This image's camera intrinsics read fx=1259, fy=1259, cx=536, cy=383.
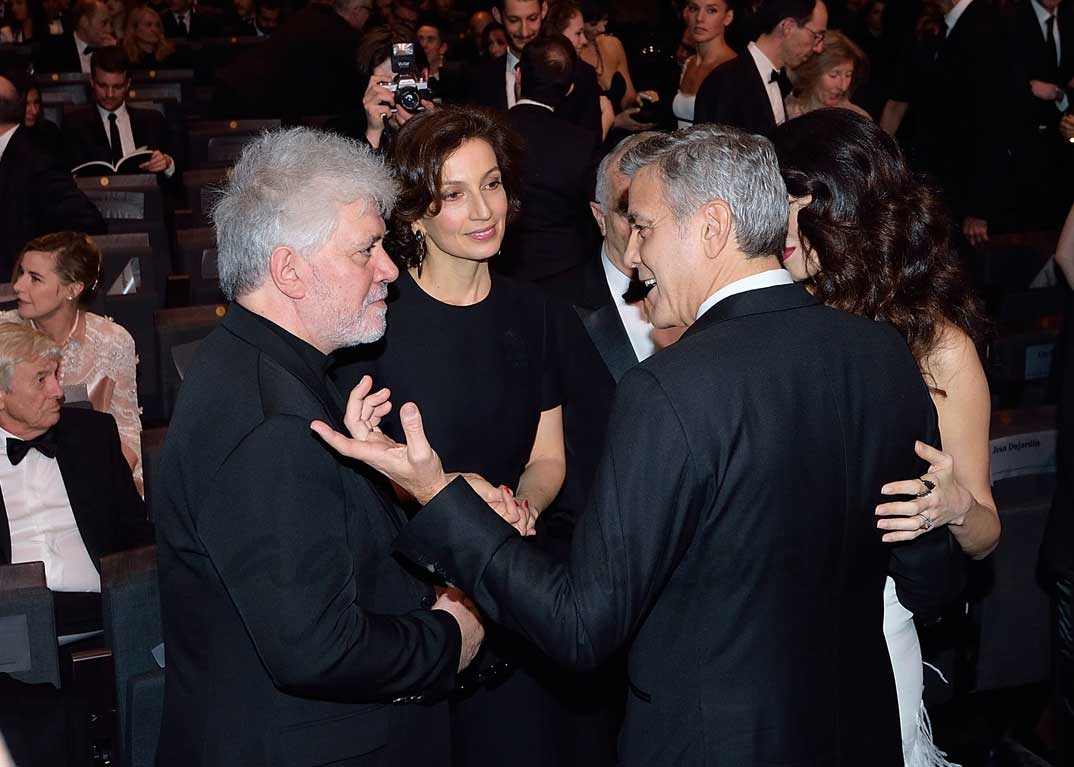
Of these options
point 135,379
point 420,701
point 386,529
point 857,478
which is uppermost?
point 857,478

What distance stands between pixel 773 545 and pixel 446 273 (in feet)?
3.86

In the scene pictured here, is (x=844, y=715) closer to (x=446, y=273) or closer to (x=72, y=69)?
(x=446, y=273)

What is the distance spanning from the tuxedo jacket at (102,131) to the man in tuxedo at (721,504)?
6.23 meters

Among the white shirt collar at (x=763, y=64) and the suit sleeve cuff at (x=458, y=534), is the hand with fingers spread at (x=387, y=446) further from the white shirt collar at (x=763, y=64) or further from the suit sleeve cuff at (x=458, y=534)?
the white shirt collar at (x=763, y=64)

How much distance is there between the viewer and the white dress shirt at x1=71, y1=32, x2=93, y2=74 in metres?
10.6

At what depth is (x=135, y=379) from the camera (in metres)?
4.50

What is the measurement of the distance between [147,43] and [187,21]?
6.73 ft

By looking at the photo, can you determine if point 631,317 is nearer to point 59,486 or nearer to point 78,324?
point 59,486


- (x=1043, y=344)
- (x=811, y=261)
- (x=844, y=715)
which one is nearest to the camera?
(x=844, y=715)

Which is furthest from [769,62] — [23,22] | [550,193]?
[23,22]

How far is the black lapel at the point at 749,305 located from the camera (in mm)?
1748

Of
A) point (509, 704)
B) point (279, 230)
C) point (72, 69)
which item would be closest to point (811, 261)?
point (279, 230)

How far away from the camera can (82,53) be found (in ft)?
35.3

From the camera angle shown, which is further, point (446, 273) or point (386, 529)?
point (446, 273)
